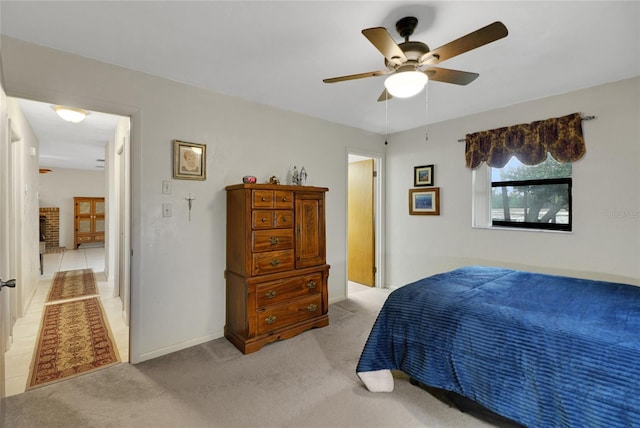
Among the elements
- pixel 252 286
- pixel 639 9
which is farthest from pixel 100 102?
pixel 639 9

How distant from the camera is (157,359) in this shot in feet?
8.20

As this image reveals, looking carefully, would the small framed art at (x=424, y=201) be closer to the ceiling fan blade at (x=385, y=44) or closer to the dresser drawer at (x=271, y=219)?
the dresser drawer at (x=271, y=219)

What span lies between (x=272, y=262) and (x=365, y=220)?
224cm

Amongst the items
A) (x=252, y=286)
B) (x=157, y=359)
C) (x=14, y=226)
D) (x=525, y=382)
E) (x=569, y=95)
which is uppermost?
(x=569, y=95)

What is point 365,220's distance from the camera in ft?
15.3

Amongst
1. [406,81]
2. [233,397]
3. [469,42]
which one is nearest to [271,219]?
A: [233,397]

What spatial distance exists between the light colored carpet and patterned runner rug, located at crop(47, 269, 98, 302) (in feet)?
8.62

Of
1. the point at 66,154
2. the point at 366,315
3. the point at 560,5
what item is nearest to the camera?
the point at 560,5

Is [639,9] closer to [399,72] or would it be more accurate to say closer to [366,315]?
[399,72]

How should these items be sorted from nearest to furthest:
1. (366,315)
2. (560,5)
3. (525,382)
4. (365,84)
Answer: (525,382)
(560,5)
(365,84)
(366,315)

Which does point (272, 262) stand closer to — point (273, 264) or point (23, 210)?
point (273, 264)

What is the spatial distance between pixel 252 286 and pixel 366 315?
1.53 metres

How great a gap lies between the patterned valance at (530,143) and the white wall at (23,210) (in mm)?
4662

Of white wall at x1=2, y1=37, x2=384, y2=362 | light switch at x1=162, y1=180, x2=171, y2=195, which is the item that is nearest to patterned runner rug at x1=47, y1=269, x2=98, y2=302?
white wall at x1=2, y1=37, x2=384, y2=362
